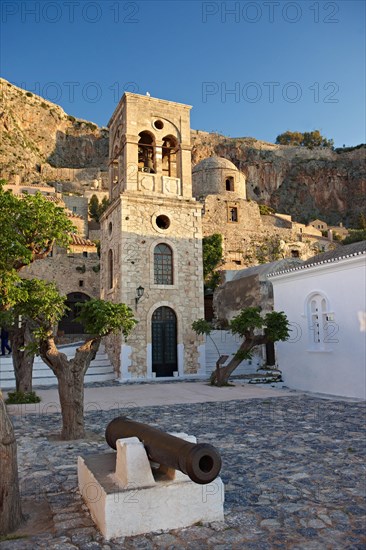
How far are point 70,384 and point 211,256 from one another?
97.4ft

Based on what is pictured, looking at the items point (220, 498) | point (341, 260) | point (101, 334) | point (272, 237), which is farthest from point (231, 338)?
point (272, 237)

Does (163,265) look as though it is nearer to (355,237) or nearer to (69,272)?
(69,272)

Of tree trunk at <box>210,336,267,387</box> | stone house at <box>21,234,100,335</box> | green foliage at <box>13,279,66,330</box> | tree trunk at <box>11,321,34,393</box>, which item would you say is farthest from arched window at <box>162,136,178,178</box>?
green foliage at <box>13,279,66,330</box>

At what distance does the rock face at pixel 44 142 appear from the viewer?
2267 inches

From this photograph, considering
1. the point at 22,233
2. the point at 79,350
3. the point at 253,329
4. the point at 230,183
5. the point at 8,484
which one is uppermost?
the point at 230,183

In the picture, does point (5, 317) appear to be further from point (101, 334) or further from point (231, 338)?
point (231, 338)

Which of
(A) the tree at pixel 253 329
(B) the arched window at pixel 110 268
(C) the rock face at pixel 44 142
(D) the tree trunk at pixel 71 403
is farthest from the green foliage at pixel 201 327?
(C) the rock face at pixel 44 142

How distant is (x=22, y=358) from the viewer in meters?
11.3

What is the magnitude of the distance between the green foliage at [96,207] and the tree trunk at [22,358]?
3932 centimetres

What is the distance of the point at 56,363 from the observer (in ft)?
24.1

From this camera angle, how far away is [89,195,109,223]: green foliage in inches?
1991

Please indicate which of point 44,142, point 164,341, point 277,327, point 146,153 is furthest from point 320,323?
point 44,142

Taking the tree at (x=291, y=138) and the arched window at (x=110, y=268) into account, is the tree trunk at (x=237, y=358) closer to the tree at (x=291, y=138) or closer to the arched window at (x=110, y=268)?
the arched window at (x=110, y=268)

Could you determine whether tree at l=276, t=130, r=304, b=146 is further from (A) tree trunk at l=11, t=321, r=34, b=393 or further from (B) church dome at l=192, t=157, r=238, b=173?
(A) tree trunk at l=11, t=321, r=34, b=393
